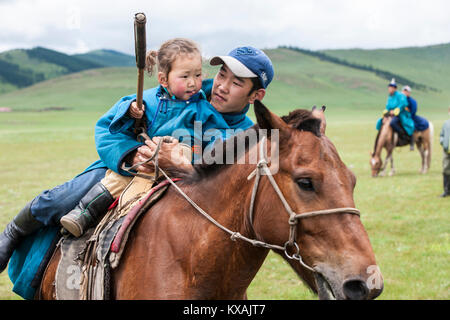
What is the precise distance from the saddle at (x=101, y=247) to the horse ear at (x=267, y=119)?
3.01 feet

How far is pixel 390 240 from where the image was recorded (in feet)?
30.5

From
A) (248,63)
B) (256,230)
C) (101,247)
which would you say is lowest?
(101,247)

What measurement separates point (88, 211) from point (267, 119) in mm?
1501

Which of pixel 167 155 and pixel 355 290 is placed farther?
pixel 167 155

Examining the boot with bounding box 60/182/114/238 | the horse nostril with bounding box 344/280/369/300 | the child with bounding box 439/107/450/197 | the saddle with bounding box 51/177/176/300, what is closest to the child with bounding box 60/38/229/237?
the boot with bounding box 60/182/114/238

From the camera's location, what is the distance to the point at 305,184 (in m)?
2.31

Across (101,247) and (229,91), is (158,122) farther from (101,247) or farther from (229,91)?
(101,247)

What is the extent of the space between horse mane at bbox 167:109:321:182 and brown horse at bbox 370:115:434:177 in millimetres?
15734

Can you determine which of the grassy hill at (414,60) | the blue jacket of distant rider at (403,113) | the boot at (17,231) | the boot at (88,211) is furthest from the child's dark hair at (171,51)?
the grassy hill at (414,60)

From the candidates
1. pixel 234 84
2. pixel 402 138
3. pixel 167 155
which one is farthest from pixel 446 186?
pixel 167 155

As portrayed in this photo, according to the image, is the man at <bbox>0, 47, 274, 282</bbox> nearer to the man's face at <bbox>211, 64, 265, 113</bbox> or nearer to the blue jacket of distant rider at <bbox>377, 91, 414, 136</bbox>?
the man's face at <bbox>211, 64, 265, 113</bbox>

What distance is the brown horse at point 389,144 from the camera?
1766cm

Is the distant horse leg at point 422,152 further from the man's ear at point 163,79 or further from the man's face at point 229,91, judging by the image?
the man's ear at point 163,79
